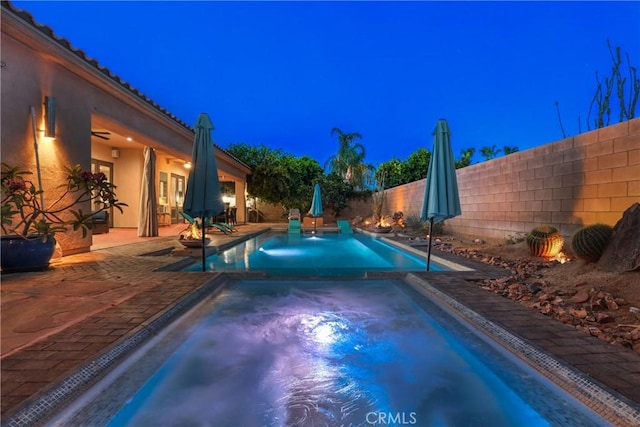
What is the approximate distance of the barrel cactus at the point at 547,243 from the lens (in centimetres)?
560

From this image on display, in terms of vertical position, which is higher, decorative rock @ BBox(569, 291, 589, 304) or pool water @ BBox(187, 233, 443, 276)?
decorative rock @ BBox(569, 291, 589, 304)

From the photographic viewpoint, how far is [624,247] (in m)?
3.84

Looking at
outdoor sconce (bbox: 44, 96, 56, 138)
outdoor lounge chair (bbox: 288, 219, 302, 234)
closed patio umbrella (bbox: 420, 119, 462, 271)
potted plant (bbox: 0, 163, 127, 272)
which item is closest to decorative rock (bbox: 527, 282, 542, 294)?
closed patio umbrella (bbox: 420, 119, 462, 271)

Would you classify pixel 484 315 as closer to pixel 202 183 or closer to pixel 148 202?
pixel 202 183

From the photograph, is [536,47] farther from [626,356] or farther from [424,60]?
[626,356]

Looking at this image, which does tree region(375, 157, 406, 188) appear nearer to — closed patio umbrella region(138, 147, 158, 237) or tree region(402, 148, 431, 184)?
tree region(402, 148, 431, 184)

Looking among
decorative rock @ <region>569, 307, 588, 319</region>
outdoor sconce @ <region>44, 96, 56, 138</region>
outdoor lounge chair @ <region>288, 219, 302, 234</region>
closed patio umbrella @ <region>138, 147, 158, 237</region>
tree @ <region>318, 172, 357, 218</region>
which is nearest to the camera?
decorative rock @ <region>569, 307, 588, 319</region>

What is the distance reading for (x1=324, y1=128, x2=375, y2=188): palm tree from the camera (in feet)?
73.2

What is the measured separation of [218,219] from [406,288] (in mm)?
12593

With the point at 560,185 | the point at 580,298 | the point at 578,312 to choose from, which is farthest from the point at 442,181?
the point at 578,312

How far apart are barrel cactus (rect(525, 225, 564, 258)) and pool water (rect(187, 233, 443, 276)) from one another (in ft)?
5.22

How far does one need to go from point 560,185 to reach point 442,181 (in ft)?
8.17

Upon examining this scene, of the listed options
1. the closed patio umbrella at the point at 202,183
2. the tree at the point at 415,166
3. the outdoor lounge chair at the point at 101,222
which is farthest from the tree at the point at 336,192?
the closed patio umbrella at the point at 202,183

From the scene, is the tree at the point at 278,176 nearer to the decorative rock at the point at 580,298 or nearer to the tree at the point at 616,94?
the tree at the point at 616,94
